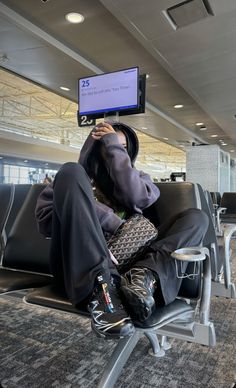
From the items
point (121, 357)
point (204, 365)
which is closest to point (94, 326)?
point (121, 357)

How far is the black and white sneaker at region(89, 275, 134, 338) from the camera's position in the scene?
2.92 ft

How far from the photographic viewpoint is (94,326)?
3.00 feet

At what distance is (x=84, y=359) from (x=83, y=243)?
81cm

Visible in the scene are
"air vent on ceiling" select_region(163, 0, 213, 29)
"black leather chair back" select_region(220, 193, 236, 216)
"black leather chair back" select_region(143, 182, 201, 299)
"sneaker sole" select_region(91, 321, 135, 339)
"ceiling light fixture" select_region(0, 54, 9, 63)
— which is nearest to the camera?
"sneaker sole" select_region(91, 321, 135, 339)

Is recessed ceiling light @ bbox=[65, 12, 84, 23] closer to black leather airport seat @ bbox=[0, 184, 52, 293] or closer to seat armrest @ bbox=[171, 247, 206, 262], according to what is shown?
black leather airport seat @ bbox=[0, 184, 52, 293]

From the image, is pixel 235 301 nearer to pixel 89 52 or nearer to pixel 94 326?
pixel 94 326

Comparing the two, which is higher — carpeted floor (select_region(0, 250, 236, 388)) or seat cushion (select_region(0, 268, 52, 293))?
seat cushion (select_region(0, 268, 52, 293))

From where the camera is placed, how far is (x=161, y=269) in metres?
1.06

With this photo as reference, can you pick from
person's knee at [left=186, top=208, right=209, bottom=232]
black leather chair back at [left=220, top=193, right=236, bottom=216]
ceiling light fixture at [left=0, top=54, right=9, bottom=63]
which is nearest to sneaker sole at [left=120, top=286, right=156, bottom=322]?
person's knee at [left=186, top=208, right=209, bottom=232]

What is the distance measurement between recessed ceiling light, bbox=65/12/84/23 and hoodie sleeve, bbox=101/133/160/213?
250 cm

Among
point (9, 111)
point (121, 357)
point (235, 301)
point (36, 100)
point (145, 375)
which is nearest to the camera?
point (121, 357)

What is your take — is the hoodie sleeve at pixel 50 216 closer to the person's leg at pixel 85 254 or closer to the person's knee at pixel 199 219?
the person's leg at pixel 85 254

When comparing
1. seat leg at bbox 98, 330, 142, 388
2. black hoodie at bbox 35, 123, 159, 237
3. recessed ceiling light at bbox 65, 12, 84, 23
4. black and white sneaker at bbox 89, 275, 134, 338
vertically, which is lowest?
seat leg at bbox 98, 330, 142, 388

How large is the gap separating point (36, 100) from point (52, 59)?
4.86m
